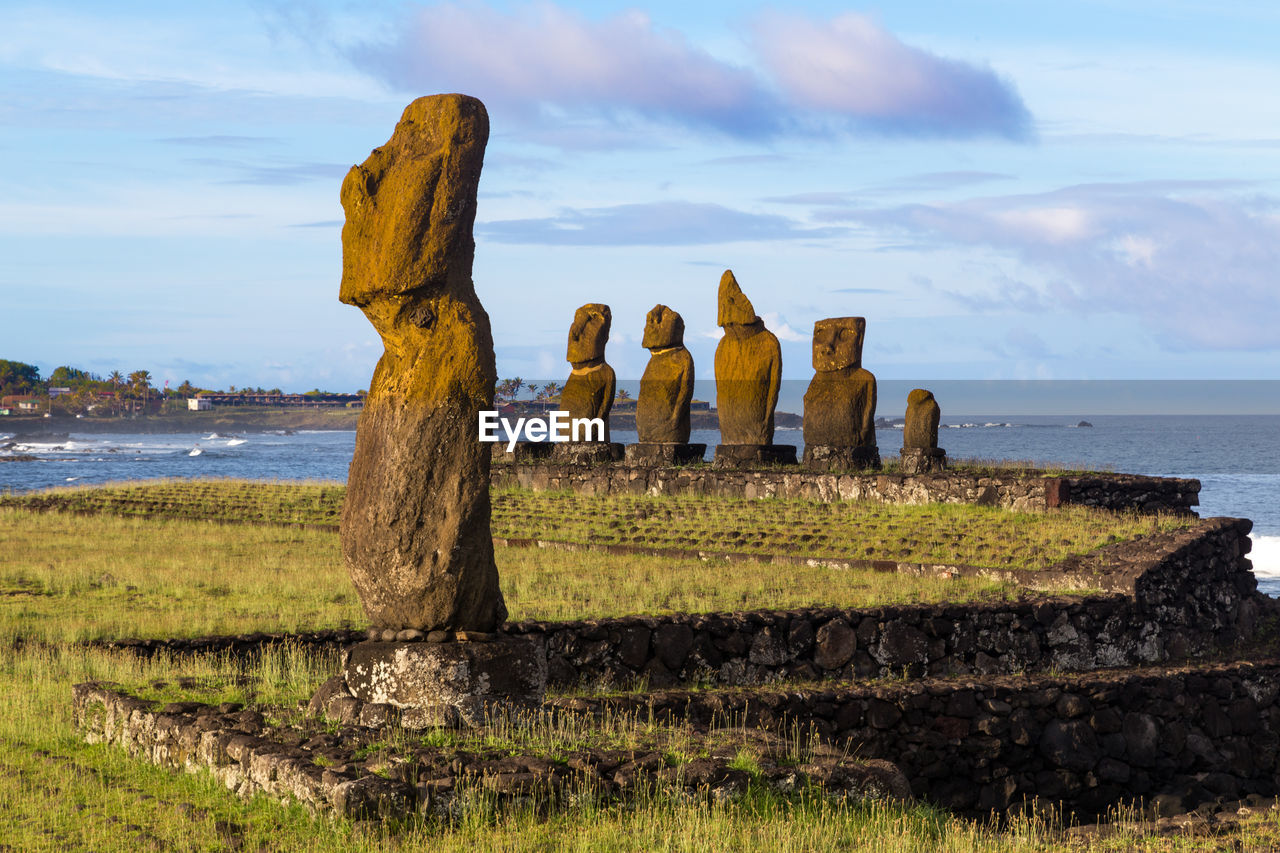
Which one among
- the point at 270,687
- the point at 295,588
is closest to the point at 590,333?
the point at 295,588

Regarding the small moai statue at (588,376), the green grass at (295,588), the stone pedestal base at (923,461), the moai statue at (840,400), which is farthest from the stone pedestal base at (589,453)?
the green grass at (295,588)

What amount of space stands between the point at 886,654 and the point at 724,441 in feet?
53.1

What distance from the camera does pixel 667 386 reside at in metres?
30.1

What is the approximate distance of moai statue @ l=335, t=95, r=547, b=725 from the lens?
9203mm

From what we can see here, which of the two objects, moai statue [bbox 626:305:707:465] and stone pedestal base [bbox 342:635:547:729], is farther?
moai statue [bbox 626:305:707:465]

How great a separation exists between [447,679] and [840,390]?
19441mm

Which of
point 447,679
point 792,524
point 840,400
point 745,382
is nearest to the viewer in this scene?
point 447,679

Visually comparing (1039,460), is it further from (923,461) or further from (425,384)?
(425,384)

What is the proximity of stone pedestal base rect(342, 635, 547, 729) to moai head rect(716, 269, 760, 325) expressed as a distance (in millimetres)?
20442

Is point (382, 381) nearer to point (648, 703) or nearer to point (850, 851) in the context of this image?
point (648, 703)

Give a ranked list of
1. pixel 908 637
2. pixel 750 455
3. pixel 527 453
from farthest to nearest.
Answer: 1. pixel 527 453
2. pixel 750 455
3. pixel 908 637

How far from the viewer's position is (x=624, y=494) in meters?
28.0

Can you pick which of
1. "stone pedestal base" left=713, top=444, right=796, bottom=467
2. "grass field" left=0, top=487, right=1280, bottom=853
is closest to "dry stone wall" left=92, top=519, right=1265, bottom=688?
"grass field" left=0, top=487, right=1280, bottom=853

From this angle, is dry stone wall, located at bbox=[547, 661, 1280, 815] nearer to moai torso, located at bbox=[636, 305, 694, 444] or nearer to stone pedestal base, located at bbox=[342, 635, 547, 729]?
stone pedestal base, located at bbox=[342, 635, 547, 729]
